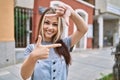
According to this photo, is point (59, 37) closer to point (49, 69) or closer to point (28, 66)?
point (49, 69)

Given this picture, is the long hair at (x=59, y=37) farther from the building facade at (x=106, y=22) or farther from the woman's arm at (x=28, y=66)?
the building facade at (x=106, y=22)

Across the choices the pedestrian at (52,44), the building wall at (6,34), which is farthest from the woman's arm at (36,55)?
the building wall at (6,34)

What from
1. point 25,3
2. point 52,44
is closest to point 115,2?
point 25,3

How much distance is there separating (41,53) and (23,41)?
8.77 meters

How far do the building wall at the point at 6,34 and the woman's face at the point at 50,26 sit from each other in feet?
20.9

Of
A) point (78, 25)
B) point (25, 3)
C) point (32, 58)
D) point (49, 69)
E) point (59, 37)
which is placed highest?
point (25, 3)

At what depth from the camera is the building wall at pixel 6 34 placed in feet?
26.4

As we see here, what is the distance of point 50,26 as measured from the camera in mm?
1908

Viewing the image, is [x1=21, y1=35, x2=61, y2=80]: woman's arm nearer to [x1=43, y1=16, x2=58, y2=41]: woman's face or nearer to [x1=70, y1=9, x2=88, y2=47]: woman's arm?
[x1=43, y1=16, x2=58, y2=41]: woman's face

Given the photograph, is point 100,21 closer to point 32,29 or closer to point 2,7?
point 32,29

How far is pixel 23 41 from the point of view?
33.6 ft

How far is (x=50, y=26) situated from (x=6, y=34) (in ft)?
21.8

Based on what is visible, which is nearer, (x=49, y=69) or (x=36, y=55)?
(x=36, y=55)

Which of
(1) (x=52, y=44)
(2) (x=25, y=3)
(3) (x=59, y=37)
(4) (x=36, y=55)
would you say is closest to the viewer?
(4) (x=36, y=55)
